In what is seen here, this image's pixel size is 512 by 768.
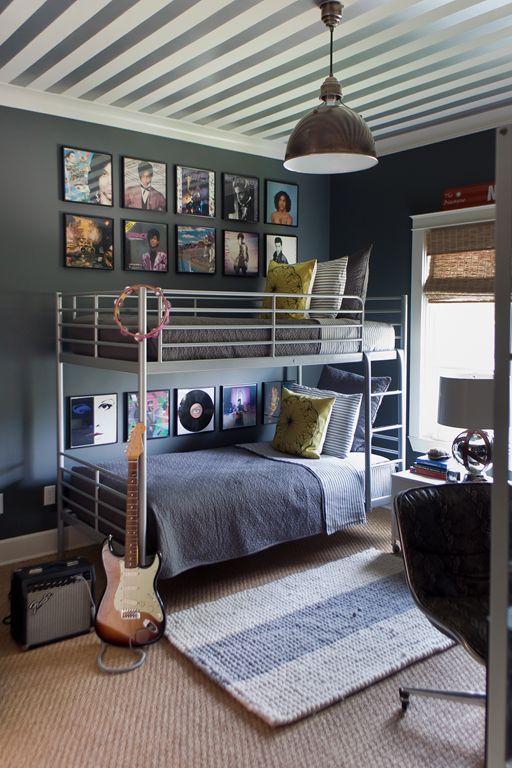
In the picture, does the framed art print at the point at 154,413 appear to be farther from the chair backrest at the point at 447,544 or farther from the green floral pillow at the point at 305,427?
the chair backrest at the point at 447,544

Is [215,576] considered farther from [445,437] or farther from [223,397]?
[445,437]

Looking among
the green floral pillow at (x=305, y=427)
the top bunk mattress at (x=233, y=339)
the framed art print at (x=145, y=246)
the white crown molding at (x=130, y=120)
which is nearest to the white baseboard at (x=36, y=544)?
the top bunk mattress at (x=233, y=339)

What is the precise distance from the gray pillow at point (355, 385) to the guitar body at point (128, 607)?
1.89 metres

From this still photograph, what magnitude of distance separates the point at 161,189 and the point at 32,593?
8.42ft

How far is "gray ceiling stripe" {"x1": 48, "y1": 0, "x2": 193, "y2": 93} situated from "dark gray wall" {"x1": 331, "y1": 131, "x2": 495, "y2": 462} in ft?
6.87

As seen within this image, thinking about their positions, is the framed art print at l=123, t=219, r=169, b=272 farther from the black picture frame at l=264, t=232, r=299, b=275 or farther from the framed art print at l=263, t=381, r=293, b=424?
the framed art print at l=263, t=381, r=293, b=424

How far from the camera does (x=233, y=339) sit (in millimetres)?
3301

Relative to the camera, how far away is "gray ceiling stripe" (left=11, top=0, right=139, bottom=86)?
261 cm

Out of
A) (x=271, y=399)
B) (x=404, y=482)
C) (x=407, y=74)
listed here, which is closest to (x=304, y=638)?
(x=404, y=482)

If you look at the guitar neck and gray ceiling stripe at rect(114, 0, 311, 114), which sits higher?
gray ceiling stripe at rect(114, 0, 311, 114)

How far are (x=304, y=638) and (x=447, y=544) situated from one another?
0.81 metres

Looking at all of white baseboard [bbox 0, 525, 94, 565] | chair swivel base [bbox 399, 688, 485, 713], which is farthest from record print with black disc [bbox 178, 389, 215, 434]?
chair swivel base [bbox 399, 688, 485, 713]

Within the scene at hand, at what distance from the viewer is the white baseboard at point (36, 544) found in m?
3.67

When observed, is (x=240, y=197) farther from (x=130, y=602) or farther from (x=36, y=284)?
(x=130, y=602)
